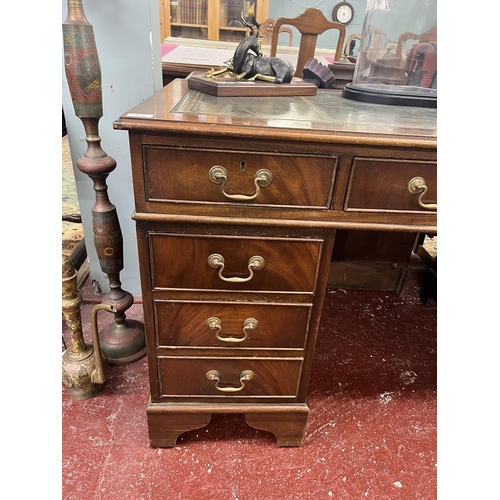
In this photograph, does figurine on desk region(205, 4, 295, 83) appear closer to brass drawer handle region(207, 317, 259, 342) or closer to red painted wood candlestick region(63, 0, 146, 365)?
red painted wood candlestick region(63, 0, 146, 365)

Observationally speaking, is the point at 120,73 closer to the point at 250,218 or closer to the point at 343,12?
the point at 250,218

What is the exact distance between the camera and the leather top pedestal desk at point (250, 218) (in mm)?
697

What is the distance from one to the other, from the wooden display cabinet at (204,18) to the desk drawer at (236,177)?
3492mm

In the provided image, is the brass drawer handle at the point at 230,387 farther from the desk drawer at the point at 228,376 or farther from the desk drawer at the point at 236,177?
the desk drawer at the point at 236,177

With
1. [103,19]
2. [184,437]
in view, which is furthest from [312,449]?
[103,19]

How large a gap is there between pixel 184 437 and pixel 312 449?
14.7 inches

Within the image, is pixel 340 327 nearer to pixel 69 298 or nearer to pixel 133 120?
pixel 69 298

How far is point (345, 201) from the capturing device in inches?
29.6

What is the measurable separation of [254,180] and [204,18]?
3.66 m

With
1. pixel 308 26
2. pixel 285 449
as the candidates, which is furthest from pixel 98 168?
pixel 308 26

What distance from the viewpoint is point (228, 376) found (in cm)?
97

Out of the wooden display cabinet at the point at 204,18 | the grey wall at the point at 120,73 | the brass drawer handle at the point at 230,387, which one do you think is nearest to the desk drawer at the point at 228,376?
the brass drawer handle at the point at 230,387

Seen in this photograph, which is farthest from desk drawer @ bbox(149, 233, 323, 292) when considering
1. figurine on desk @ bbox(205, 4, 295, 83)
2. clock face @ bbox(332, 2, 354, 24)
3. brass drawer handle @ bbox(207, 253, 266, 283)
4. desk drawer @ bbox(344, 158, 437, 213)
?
clock face @ bbox(332, 2, 354, 24)

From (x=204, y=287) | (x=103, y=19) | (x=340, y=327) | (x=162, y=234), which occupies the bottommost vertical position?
(x=340, y=327)
